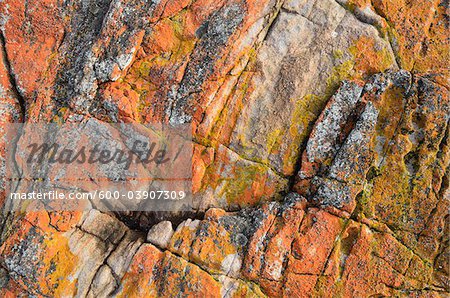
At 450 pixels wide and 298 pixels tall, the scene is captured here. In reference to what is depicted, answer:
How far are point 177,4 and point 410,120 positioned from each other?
6594 millimetres

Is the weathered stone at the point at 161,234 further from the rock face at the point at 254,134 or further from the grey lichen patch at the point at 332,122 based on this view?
the grey lichen patch at the point at 332,122

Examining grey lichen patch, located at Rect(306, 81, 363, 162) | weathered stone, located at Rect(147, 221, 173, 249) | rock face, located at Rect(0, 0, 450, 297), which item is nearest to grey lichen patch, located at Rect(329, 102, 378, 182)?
rock face, located at Rect(0, 0, 450, 297)

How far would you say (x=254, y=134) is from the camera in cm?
1070

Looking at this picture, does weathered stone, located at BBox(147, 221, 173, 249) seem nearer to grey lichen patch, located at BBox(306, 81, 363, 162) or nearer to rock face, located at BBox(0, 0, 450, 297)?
rock face, located at BBox(0, 0, 450, 297)

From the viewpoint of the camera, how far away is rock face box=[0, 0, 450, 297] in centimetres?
959

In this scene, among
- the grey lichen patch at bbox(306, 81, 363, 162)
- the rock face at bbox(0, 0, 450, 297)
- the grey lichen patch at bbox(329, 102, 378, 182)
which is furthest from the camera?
the grey lichen patch at bbox(306, 81, 363, 162)

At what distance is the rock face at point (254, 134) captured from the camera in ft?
31.5

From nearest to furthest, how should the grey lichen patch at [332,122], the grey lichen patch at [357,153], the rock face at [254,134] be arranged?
the rock face at [254,134] → the grey lichen patch at [357,153] → the grey lichen patch at [332,122]

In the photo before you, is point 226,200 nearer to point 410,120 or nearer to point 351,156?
point 351,156

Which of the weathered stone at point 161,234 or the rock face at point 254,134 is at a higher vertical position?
the rock face at point 254,134

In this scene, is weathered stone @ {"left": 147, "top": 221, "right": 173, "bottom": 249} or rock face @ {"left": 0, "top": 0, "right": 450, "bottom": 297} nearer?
rock face @ {"left": 0, "top": 0, "right": 450, "bottom": 297}


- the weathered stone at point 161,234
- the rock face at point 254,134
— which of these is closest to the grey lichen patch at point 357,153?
the rock face at point 254,134

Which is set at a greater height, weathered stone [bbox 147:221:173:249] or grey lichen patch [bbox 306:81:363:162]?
grey lichen patch [bbox 306:81:363:162]

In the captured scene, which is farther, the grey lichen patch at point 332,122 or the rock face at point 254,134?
the grey lichen patch at point 332,122
